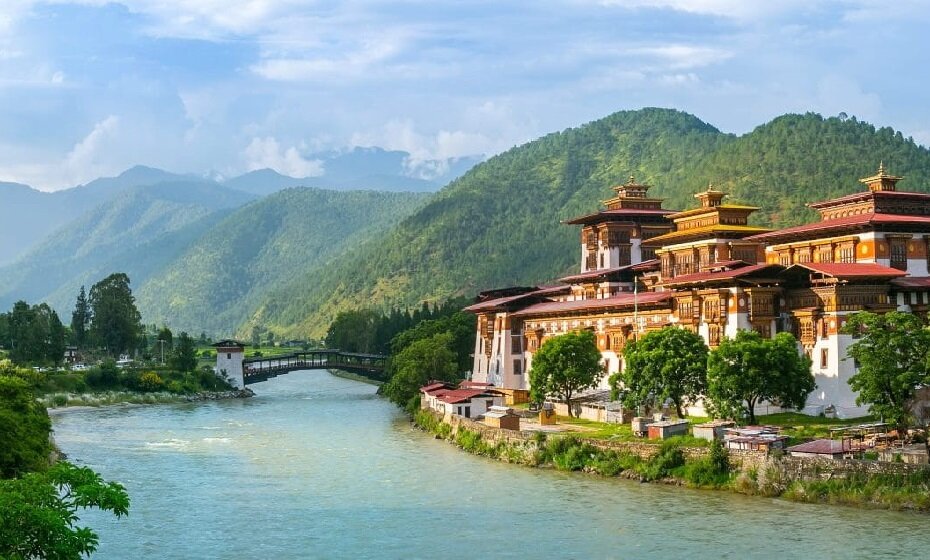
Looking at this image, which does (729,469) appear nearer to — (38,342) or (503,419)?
(503,419)

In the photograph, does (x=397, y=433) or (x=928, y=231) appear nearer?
(x=928, y=231)

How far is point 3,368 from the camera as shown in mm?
82625

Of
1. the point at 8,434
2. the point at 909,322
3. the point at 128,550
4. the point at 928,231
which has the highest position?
the point at 928,231

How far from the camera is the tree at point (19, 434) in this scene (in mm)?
45469

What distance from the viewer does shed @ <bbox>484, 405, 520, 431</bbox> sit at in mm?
72562

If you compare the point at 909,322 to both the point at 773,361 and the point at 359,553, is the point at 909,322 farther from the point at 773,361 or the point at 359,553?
the point at 359,553

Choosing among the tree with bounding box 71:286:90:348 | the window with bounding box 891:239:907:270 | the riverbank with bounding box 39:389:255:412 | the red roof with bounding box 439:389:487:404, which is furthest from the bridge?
the window with bounding box 891:239:907:270

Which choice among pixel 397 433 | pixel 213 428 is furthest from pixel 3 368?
pixel 397 433

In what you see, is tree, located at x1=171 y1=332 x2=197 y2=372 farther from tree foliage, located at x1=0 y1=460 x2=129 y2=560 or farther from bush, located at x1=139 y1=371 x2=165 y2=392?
tree foliage, located at x1=0 y1=460 x2=129 y2=560

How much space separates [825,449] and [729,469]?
14.2ft

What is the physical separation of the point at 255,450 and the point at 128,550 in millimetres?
30290

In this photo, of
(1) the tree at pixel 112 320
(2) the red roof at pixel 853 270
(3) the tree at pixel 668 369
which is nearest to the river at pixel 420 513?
(3) the tree at pixel 668 369

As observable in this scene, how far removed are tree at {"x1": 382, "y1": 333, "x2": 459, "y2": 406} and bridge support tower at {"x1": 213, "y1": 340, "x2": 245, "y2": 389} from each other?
35718mm

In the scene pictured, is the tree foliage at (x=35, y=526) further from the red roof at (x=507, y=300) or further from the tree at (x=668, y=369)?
the red roof at (x=507, y=300)
